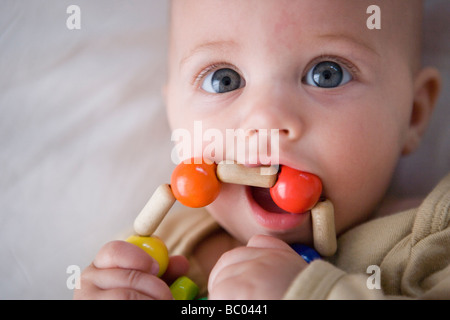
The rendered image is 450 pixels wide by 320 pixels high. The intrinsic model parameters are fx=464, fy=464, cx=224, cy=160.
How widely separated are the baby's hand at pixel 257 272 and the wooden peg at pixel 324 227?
9 cm

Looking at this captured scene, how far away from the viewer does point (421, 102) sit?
→ 100 cm

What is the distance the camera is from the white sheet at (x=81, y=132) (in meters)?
1.04

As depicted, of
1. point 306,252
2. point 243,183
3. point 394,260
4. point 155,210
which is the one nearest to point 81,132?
point 155,210

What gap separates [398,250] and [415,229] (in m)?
0.05

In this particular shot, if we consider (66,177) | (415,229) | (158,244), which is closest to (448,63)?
(415,229)

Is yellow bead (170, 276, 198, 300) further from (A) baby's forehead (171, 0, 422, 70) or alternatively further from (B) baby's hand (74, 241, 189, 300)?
(A) baby's forehead (171, 0, 422, 70)

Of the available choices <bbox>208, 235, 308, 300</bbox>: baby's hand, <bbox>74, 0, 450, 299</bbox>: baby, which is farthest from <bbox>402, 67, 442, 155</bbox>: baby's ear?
<bbox>208, 235, 308, 300</bbox>: baby's hand

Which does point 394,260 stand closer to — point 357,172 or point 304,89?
point 357,172

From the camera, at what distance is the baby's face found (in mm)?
783

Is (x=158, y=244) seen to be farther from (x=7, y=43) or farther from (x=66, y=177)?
(x=7, y=43)

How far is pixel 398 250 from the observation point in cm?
80

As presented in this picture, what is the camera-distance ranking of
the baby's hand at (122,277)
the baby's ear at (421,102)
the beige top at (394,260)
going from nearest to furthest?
1. the beige top at (394,260)
2. the baby's hand at (122,277)
3. the baby's ear at (421,102)

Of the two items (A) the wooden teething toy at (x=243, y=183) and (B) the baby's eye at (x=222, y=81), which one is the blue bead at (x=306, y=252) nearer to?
(A) the wooden teething toy at (x=243, y=183)

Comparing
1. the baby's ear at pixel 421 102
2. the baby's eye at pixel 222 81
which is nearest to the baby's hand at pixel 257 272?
the baby's eye at pixel 222 81
